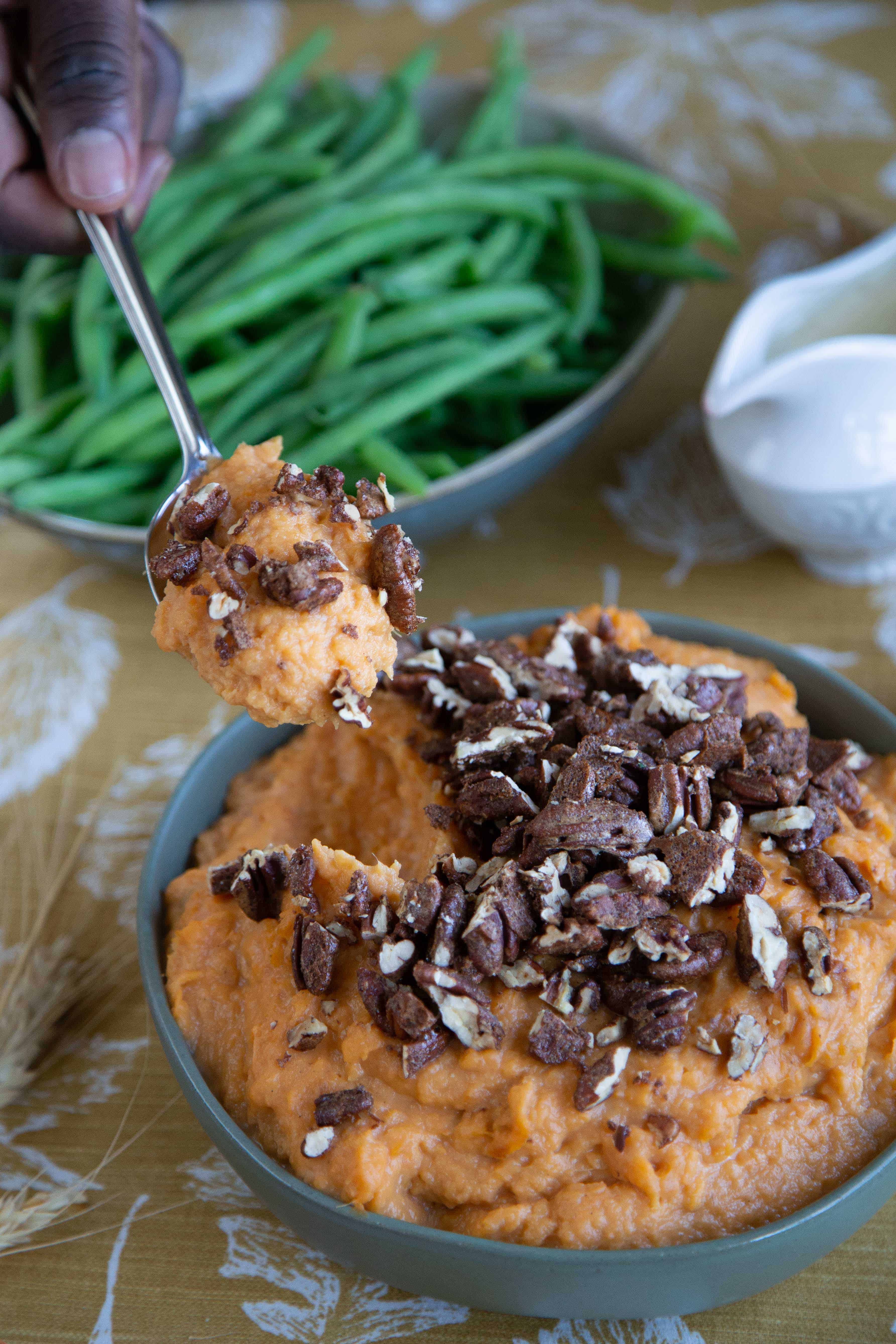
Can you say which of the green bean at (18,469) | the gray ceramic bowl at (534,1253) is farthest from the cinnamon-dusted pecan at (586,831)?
the green bean at (18,469)

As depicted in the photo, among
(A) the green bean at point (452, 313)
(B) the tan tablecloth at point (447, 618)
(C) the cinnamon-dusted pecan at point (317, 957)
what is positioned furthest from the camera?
(A) the green bean at point (452, 313)

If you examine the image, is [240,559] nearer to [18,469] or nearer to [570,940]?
[570,940]

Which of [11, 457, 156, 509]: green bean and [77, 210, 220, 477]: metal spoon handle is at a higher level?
[77, 210, 220, 477]: metal spoon handle

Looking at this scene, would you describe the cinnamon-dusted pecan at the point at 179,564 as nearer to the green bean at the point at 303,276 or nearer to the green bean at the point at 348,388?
the green bean at the point at 348,388

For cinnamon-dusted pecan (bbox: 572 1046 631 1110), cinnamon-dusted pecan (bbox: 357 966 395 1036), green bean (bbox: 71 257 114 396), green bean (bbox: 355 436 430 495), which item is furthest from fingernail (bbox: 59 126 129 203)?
cinnamon-dusted pecan (bbox: 572 1046 631 1110)

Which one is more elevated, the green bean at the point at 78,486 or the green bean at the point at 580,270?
the green bean at the point at 580,270

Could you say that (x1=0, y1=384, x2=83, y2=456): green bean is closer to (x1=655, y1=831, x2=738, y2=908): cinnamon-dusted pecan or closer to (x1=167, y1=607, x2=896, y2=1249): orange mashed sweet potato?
(x1=167, y1=607, x2=896, y2=1249): orange mashed sweet potato
